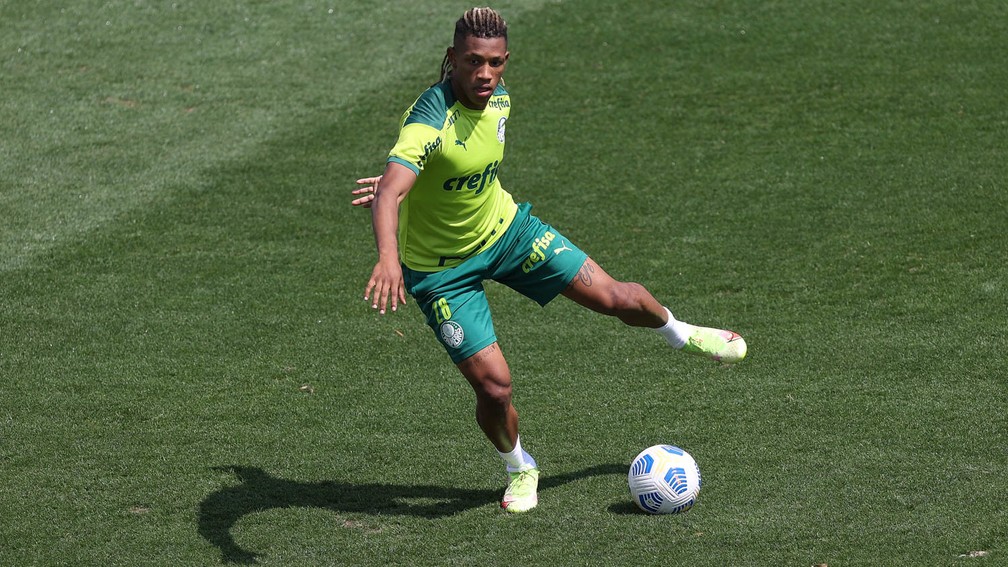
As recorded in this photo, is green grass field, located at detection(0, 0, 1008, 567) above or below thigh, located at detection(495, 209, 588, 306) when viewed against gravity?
below

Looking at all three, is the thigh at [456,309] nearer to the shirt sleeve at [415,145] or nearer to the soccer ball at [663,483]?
the shirt sleeve at [415,145]

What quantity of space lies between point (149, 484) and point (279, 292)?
3.33 m

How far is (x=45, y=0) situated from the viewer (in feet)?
53.9

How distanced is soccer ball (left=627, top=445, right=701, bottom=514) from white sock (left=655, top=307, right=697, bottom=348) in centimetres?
95

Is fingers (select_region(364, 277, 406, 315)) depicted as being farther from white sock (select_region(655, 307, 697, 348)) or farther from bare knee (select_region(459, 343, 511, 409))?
white sock (select_region(655, 307, 697, 348))

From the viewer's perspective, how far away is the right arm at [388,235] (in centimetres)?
571

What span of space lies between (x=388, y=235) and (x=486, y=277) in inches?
49.0

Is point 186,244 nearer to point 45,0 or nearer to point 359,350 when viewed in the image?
point 359,350

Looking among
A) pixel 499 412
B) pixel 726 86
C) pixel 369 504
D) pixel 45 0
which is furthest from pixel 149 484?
pixel 45 0

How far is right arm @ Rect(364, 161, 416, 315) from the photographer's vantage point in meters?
5.71

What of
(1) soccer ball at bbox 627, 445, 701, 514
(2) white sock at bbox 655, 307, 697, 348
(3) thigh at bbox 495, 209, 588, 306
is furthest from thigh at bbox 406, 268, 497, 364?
(2) white sock at bbox 655, 307, 697, 348

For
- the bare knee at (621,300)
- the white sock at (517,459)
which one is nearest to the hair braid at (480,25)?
the bare knee at (621,300)

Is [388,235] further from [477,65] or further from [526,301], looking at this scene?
[526,301]

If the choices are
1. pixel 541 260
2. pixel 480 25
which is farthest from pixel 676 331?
pixel 480 25
